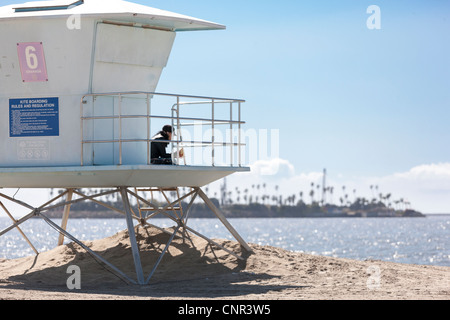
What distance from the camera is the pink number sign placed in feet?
57.4

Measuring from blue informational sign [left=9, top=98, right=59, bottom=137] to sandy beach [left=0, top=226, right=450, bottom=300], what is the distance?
3.55 m

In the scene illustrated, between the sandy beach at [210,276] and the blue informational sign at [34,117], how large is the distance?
3547 millimetres

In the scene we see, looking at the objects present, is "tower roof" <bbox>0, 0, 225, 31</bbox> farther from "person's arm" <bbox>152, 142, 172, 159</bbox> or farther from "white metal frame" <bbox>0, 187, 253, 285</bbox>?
"white metal frame" <bbox>0, 187, 253, 285</bbox>

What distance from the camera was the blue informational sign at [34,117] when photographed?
691 inches

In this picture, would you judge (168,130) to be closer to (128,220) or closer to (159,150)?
(159,150)

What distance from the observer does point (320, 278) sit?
58.9ft

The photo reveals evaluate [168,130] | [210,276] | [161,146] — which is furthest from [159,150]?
[210,276]

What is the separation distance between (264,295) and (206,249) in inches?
219

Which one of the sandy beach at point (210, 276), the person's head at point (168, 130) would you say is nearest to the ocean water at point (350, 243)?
the sandy beach at point (210, 276)

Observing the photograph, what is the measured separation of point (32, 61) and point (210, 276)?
21.6ft

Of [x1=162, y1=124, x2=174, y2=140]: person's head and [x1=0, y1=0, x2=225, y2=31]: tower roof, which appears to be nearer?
[x1=0, y1=0, x2=225, y2=31]: tower roof

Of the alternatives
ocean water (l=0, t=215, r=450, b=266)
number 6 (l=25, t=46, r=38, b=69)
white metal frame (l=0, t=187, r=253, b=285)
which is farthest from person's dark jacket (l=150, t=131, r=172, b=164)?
ocean water (l=0, t=215, r=450, b=266)

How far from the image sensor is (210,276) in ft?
60.5

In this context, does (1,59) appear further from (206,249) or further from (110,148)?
(206,249)
